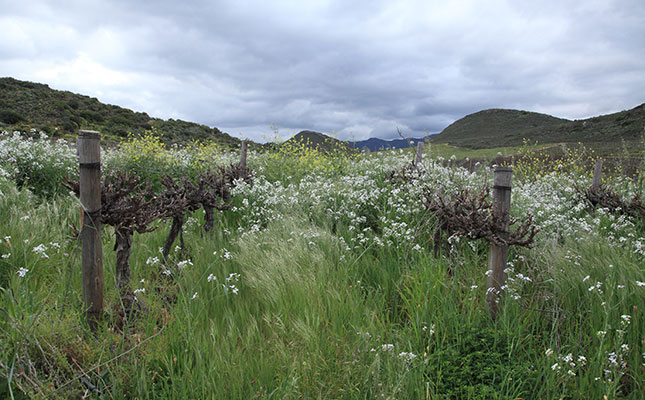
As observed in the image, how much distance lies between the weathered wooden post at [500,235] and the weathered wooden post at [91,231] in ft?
11.4

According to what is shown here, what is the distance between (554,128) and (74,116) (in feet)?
196

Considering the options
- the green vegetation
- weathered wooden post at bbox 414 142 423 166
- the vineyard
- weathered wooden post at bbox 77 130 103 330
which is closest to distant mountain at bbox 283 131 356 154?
the green vegetation

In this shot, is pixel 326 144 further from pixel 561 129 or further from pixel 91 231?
pixel 561 129

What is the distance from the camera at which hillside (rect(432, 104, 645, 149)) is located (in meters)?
36.2

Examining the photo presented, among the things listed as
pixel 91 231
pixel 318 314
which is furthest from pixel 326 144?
pixel 318 314

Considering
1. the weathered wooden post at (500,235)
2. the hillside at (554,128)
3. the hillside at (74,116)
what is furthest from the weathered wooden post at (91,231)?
the hillside at (74,116)

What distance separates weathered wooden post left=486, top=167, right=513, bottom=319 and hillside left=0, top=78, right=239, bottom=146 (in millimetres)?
29478

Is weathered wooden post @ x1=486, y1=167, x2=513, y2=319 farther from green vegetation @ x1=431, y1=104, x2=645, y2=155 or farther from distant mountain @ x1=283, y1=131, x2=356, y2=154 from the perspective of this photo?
distant mountain @ x1=283, y1=131, x2=356, y2=154

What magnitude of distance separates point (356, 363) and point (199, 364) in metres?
1.02

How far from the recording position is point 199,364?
2238mm

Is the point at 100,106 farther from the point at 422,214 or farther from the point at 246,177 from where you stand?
the point at 422,214

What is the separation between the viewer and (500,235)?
346 centimetres

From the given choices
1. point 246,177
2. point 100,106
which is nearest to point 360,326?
point 246,177

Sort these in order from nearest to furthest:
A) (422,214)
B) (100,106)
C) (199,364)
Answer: (199,364)
(422,214)
(100,106)
